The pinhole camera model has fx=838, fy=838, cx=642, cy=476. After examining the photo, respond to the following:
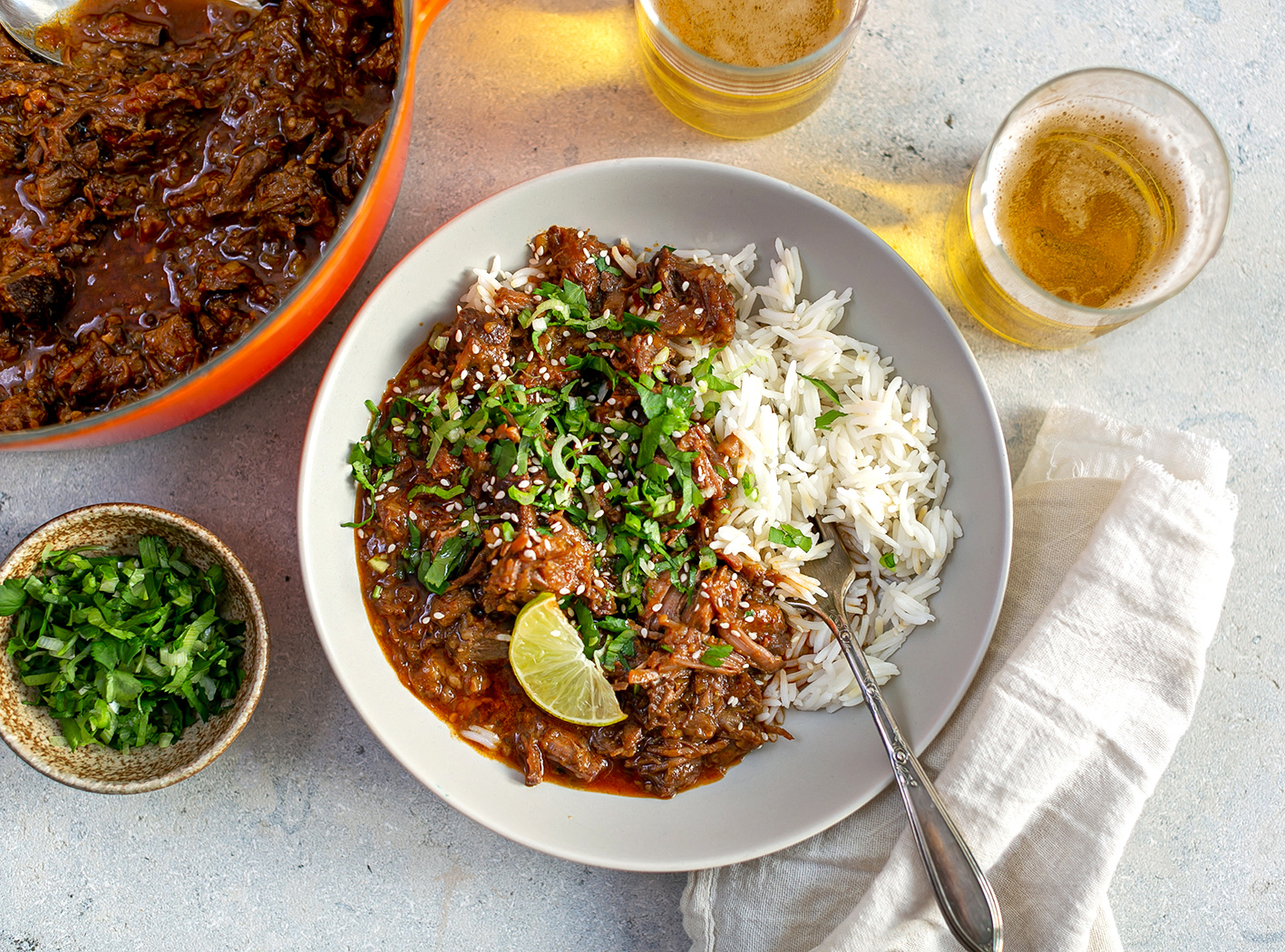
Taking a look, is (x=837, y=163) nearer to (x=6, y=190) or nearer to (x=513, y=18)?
(x=513, y=18)

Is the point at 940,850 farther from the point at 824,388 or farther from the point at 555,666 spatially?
the point at 824,388

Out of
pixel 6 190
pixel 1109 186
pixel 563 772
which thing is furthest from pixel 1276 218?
pixel 6 190

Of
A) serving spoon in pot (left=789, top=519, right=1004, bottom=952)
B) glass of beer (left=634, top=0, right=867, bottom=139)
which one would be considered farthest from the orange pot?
serving spoon in pot (left=789, top=519, right=1004, bottom=952)

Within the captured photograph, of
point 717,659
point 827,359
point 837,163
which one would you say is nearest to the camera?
point 717,659

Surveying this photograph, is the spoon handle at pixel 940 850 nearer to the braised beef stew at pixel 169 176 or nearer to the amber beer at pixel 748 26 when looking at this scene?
the amber beer at pixel 748 26

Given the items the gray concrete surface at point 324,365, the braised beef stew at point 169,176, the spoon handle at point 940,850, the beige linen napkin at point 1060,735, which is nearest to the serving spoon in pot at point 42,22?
the braised beef stew at point 169,176

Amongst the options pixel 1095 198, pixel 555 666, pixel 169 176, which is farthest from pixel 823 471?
pixel 169 176
